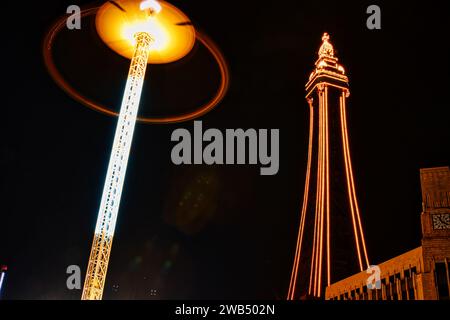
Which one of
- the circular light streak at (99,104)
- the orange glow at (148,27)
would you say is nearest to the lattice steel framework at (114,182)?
the orange glow at (148,27)

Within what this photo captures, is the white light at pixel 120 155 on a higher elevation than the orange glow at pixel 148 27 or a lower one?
lower

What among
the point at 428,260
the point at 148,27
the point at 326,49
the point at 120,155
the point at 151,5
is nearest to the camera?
the point at 428,260

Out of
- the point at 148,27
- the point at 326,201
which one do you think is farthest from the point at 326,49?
the point at 148,27

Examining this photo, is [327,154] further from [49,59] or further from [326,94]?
[49,59]

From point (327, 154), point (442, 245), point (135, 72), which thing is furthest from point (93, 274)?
point (327, 154)

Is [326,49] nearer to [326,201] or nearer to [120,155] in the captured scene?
[326,201]

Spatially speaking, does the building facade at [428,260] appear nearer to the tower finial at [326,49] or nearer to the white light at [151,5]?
the white light at [151,5]
